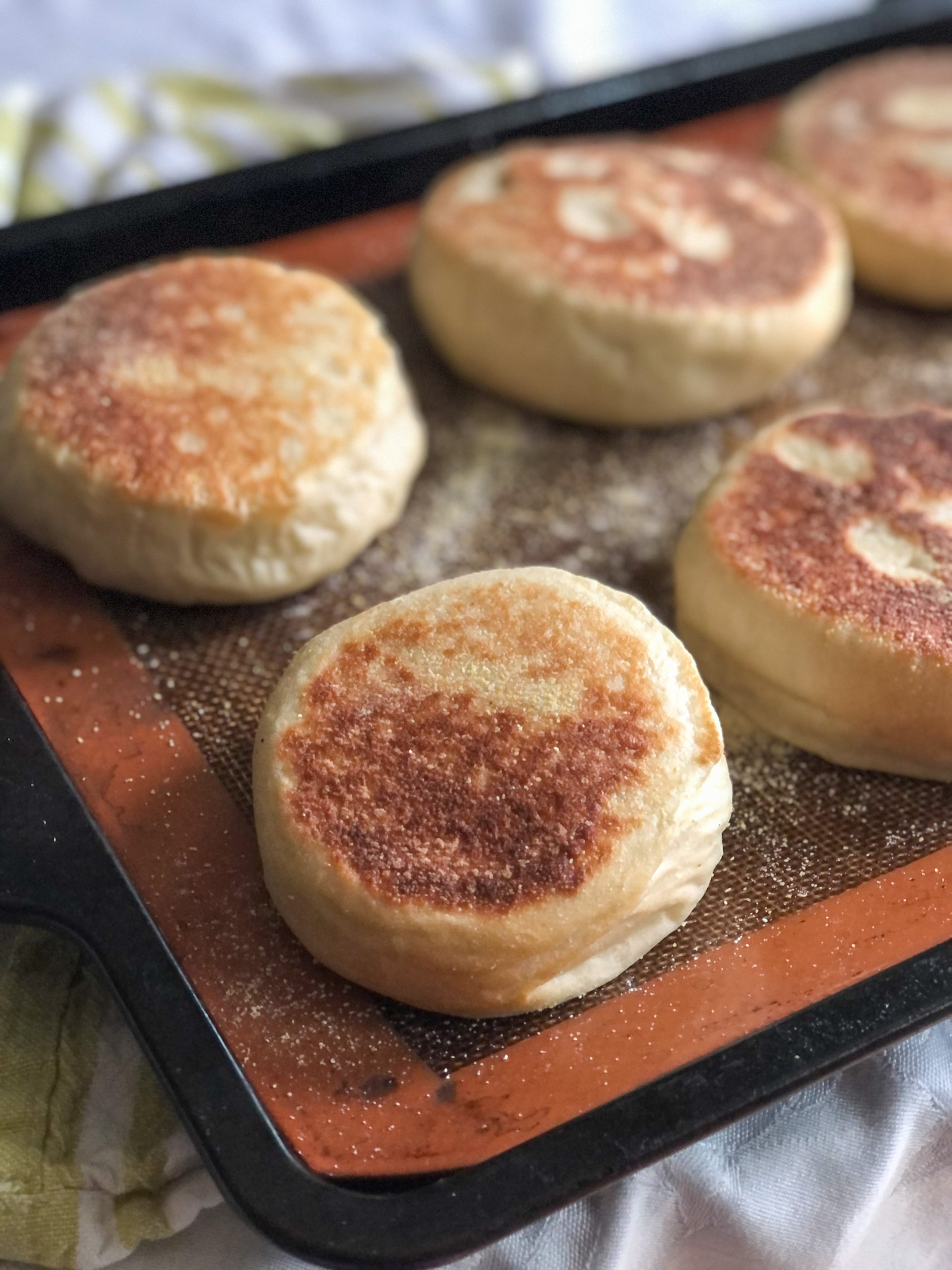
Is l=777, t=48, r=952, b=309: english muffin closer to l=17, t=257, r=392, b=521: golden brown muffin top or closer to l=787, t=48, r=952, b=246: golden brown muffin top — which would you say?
l=787, t=48, r=952, b=246: golden brown muffin top

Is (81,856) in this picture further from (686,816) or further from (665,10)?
(665,10)

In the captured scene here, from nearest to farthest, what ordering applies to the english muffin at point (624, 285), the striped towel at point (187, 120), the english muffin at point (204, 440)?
the english muffin at point (204, 440) → the english muffin at point (624, 285) → the striped towel at point (187, 120)

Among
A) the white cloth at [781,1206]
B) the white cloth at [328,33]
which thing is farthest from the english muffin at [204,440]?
the white cloth at [328,33]

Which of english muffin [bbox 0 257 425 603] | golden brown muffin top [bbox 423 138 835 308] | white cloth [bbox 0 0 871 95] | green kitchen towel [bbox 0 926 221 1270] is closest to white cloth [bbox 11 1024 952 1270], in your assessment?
green kitchen towel [bbox 0 926 221 1270]

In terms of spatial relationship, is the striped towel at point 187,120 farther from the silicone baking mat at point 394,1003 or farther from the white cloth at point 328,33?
the silicone baking mat at point 394,1003

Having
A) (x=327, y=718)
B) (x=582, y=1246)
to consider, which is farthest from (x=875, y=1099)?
(x=327, y=718)

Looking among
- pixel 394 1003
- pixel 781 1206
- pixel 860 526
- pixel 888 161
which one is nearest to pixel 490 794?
pixel 394 1003
